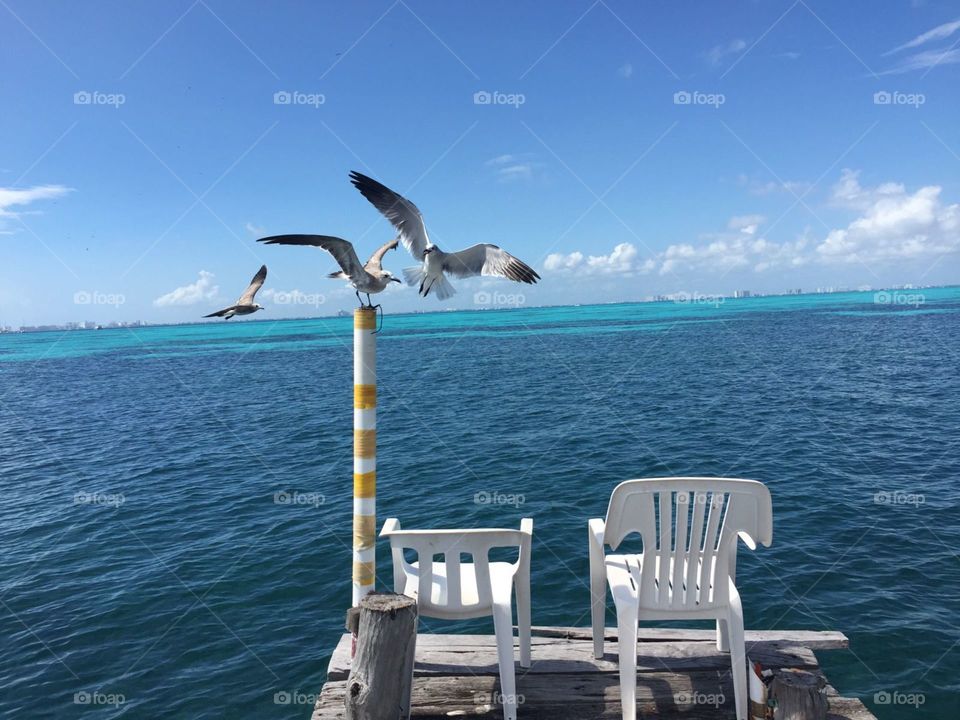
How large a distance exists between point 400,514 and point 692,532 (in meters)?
9.14

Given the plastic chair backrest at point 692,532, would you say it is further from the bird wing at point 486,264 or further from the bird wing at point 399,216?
the bird wing at point 399,216

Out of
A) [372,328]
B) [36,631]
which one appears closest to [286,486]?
[36,631]

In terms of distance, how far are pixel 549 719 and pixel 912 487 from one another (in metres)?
12.3

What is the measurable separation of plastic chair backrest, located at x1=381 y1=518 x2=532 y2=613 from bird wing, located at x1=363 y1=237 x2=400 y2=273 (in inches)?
102

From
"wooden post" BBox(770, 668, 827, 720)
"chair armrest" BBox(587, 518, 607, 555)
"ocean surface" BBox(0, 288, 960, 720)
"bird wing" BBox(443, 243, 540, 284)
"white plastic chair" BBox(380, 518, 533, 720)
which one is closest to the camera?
"wooden post" BBox(770, 668, 827, 720)

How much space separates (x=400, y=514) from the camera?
1277 cm

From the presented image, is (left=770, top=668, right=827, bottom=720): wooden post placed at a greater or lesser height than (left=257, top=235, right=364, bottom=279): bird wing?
lesser

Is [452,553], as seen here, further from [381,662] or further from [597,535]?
[597,535]

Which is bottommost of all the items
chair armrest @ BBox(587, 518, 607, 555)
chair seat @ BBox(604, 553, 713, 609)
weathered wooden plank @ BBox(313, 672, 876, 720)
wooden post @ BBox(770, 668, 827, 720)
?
weathered wooden plank @ BBox(313, 672, 876, 720)

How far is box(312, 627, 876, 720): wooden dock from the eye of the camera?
4797 millimetres

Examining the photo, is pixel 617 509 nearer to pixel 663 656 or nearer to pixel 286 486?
pixel 663 656

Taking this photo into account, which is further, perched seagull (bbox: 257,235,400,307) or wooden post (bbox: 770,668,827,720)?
perched seagull (bbox: 257,235,400,307)

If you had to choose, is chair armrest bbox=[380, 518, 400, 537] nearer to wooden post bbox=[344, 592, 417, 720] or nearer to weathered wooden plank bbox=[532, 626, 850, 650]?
wooden post bbox=[344, 592, 417, 720]

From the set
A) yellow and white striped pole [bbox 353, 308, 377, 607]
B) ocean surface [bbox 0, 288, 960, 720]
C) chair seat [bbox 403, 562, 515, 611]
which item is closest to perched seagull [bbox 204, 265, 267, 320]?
yellow and white striped pole [bbox 353, 308, 377, 607]
